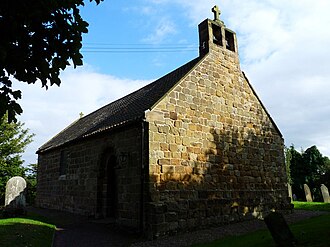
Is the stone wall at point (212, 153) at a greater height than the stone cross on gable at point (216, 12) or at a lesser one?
lesser

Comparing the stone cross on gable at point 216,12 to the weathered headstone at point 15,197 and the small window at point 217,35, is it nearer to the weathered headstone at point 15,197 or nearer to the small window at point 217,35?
the small window at point 217,35

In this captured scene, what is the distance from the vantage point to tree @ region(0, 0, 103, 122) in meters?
4.23

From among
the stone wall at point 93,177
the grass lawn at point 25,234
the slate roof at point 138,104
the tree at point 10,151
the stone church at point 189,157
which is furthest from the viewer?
the tree at point 10,151

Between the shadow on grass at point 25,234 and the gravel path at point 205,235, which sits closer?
the shadow on grass at point 25,234

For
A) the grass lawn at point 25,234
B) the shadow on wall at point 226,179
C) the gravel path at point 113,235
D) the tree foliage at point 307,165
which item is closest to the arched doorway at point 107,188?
the gravel path at point 113,235

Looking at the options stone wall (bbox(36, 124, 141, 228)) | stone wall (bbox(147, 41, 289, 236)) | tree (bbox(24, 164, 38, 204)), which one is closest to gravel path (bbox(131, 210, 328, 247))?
stone wall (bbox(147, 41, 289, 236))

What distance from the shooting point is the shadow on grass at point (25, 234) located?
9.08 metres

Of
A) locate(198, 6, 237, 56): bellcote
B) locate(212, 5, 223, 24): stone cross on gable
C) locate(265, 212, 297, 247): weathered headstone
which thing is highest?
locate(212, 5, 223, 24): stone cross on gable

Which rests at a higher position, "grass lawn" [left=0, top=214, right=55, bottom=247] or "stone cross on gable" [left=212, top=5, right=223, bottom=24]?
"stone cross on gable" [left=212, top=5, right=223, bottom=24]

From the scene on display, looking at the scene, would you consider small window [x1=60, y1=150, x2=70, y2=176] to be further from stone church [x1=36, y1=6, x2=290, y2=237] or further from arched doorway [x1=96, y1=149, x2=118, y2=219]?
arched doorway [x1=96, y1=149, x2=118, y2=219]

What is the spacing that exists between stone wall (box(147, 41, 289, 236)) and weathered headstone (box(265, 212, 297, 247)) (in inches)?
182

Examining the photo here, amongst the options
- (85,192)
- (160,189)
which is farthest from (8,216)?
(160,189)

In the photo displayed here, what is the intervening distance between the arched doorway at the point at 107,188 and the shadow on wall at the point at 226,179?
3726mm

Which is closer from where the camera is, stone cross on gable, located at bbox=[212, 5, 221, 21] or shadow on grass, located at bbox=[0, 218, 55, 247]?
shadow on grass, located at bbox=[0, 218, 55, 247]
